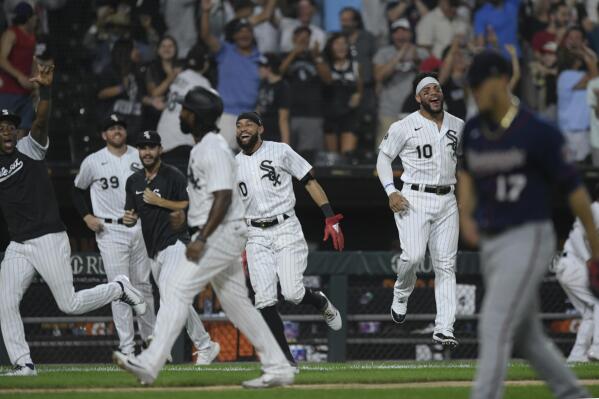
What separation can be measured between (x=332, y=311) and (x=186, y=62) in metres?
4.31

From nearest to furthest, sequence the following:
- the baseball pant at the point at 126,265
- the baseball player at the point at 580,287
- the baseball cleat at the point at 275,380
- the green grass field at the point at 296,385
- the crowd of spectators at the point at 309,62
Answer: the baseball cleat at the point at 275,380 → the green grass field at the point at 296,385 → the baseball pant at the point at 126,265 → the baseball player at the point at 580,287 → the crowd of spectators at the point at 309,62

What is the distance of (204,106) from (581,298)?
5824mm

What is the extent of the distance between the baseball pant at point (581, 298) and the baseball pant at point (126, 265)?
407 cm

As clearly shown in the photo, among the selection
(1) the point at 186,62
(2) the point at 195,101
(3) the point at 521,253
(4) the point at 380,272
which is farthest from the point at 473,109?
(3) the point at 521,253

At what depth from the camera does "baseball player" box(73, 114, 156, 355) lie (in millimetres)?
10695

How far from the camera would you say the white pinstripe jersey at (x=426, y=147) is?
9.45m

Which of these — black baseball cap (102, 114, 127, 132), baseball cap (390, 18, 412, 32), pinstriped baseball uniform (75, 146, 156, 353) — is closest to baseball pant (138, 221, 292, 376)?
pinstriped baseball uniform (75, 146, 156, 353)

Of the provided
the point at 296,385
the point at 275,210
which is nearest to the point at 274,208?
the point at 275,210

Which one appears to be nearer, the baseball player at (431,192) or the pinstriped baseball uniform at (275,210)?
the pinstriped baseball uniform at (275,210)

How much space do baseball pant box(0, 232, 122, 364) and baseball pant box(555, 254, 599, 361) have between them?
497 centimetres

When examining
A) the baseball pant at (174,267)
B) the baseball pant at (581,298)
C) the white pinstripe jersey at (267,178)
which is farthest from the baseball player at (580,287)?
the baseball pant at (174,267)

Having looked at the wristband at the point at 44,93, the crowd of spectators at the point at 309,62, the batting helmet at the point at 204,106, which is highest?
the crowd of spectators at the point at 309,62

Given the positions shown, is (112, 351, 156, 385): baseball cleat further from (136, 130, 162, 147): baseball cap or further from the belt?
(136, 130, 162, 147): baseball cap

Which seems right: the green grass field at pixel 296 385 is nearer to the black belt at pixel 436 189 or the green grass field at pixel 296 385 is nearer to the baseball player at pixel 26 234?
the baseball player at pixel 26 234
